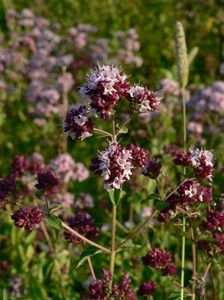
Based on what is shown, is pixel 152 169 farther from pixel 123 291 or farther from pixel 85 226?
pixel 123 291

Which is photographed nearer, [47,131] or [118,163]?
[118,163]

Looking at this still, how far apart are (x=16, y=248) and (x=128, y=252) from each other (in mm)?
858

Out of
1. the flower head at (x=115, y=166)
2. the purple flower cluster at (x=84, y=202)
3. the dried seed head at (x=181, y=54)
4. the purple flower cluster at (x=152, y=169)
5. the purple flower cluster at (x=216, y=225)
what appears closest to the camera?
the flower head at (x=115, y=166)

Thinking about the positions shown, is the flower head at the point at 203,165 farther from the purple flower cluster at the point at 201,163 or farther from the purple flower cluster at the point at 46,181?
the purple flower cluster at the point at 46,181

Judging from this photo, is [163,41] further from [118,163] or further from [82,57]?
[118,163]

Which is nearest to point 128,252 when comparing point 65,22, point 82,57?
point 82,57

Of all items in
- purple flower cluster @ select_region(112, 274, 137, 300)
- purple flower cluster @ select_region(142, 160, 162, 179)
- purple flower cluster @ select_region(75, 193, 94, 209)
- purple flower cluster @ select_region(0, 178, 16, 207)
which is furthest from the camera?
purple flower cluster @ select_region(75, 193, 94, 209)

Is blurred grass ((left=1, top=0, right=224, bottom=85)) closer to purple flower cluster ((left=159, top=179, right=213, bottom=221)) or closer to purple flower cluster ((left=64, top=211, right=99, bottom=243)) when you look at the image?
purple flower cluster ((left=64, top=211, right=99, bottom=243))

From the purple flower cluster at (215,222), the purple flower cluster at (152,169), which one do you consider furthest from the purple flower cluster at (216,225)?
the purple flower cluster at (152,169)

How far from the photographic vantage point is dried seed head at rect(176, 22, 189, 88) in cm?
386

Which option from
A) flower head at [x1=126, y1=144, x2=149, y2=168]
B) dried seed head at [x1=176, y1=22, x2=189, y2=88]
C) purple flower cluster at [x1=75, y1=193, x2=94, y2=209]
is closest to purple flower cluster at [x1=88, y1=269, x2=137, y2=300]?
flower head at [x1=126, y1=144, x2=149, y2=168]

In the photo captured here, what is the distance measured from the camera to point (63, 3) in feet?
32.4

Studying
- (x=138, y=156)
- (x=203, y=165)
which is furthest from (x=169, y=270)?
(x=138, y=156)

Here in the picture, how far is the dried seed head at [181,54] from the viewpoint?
3.86m
